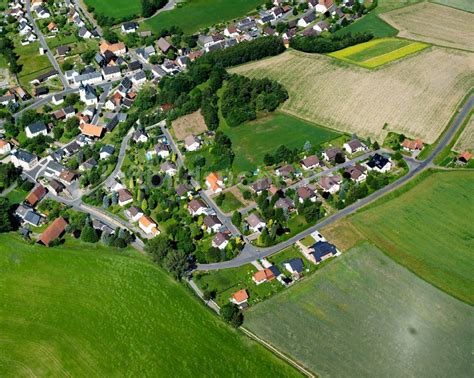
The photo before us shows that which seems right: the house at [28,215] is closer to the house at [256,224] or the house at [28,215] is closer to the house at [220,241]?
the house at [220,241]

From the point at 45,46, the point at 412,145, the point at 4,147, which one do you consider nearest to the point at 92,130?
Result: the point at 4,147

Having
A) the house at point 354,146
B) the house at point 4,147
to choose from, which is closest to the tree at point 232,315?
the house at point 354,146

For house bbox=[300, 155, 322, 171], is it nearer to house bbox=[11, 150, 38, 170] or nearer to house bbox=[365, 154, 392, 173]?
house bbox=[365, 154, 392, 173]

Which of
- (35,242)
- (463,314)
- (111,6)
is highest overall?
(111,6)

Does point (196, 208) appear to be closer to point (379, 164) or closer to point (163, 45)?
point (379, 164)

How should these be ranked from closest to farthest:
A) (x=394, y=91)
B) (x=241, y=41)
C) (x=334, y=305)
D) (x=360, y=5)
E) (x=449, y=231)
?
(x=334, y=305), (x=449, y=231), (x=394, y=91), (x=241, y=41), (x=360, y=5)

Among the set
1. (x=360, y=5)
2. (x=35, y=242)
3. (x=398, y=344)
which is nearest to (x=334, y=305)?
(x=398, y=344)

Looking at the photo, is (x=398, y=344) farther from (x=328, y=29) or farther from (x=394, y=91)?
(x=328, y=29)
